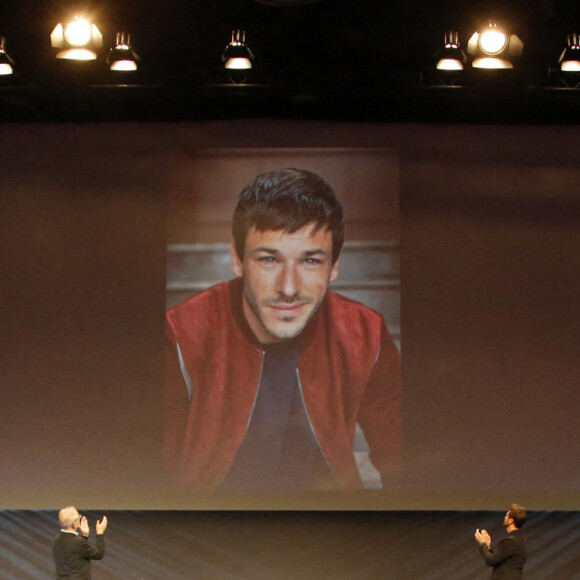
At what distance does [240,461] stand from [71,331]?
191 centimetres

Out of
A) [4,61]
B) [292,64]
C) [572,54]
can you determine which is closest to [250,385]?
[292,64]

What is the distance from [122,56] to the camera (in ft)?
23.3

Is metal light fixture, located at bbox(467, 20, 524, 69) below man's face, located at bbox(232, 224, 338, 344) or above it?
above

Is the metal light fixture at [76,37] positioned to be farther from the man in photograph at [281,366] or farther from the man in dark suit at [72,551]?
the man in dark suit at [72,551]

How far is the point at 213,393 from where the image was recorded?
808 centimetres

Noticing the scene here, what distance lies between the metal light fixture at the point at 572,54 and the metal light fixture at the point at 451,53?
0.84 m

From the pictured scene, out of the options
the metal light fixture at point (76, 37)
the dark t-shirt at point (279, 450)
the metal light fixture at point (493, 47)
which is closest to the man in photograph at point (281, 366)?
the dark t-shirt at point (279, 450)

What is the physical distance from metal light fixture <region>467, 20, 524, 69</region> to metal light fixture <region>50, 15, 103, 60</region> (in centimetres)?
290

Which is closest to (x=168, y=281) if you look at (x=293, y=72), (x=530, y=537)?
(x=293, y=72)

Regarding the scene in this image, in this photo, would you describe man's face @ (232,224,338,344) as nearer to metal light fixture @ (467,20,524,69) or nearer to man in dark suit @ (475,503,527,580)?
metal light fixture @ (467,20,524,69)

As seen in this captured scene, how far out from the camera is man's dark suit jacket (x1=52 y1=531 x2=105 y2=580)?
5168 mm

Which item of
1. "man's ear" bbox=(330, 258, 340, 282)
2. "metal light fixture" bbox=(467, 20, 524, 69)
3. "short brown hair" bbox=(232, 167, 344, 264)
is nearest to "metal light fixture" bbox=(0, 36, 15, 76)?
"short brown hair" bbox=(232, 167, 344, 264)

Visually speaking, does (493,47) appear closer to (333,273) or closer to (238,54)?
(238,54)

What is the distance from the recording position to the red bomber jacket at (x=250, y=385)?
8008 mm
